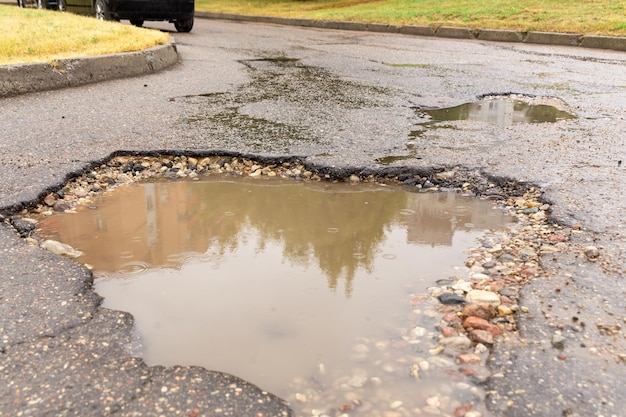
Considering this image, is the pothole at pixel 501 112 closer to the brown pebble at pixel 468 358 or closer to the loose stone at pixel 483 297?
the loose stone at pixel 483 297

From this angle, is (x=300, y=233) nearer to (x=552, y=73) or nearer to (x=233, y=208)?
(x=233, y=208)

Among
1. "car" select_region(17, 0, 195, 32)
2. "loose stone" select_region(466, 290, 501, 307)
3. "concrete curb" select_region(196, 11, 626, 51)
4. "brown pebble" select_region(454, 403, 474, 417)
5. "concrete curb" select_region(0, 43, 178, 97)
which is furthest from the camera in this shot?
"car" select_region(17, 0, 195, 32)

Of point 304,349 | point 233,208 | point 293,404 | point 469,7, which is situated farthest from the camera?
point 469,7

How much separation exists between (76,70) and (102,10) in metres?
6.72

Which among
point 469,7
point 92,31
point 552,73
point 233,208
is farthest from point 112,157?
point 469,7

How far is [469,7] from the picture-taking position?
16.4 meters

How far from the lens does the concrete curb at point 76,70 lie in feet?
20.5

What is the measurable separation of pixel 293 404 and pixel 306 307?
72 centimetres

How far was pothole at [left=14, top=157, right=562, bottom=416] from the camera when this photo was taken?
6.98 ft

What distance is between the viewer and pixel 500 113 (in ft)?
19.6

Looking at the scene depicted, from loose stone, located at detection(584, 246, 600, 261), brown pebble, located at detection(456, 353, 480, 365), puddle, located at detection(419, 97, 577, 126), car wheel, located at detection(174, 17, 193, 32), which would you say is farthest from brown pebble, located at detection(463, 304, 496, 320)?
car wheel, located at detection(174, 17, 193, 32)

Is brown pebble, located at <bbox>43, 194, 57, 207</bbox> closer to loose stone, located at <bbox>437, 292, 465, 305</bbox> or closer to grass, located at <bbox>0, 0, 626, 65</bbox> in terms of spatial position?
loose stone, located at <bbox>437, 292, 465, 305</bbox>

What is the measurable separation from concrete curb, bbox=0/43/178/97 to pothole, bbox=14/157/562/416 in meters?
2.82

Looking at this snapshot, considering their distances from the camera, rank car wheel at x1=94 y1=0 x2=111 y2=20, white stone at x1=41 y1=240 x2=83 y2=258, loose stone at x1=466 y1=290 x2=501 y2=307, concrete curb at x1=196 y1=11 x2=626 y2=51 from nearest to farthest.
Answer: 1. loose stone at x1=466 y1=290 x2=501 y2=307
2. white stone at x1=41 y1=240 x2=83 y2=258
3. concrete curb at x1=196 y1=11 x2=626 y2=51
4. car wheel at x1=94 y1=0 x2=111 y2=20
